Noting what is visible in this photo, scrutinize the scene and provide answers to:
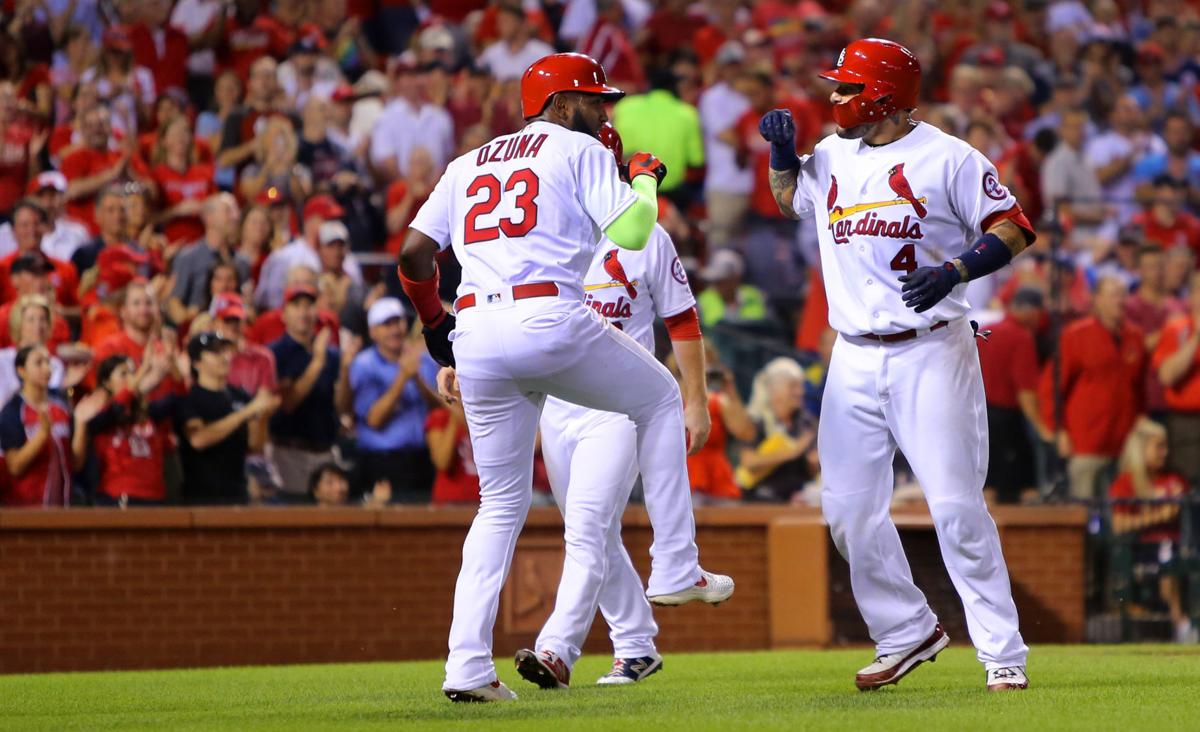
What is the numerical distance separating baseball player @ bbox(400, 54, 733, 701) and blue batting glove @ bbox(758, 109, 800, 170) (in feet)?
1.72

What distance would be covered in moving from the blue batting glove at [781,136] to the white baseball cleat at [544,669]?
2.18 metres

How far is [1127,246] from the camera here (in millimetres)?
14953

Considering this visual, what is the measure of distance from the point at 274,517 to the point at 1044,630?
4824mm

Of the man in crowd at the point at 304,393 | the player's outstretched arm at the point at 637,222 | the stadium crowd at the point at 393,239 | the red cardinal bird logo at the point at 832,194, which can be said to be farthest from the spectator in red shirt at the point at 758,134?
the player's outstretched arm at the point at 637,222

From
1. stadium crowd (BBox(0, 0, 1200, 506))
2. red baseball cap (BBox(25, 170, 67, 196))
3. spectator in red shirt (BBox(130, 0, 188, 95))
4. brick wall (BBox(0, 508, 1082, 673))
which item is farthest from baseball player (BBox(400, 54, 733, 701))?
spectator in red shirt (BBox(130, 0, 188, 95))

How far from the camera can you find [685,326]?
7.90 m

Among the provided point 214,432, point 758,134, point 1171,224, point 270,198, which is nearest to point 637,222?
point 214,432

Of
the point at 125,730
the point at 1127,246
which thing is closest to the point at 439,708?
the point at 125,730

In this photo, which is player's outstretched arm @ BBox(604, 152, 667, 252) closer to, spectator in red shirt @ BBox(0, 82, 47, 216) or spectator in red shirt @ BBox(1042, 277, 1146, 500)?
spectator in red shirt @ BBox(1042, 277, 1146, 500)

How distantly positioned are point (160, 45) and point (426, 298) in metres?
8.93

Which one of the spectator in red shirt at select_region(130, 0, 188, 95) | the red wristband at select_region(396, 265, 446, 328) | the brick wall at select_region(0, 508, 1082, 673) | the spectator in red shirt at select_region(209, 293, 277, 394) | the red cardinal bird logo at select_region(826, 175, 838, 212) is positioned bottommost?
the brick wall at select_region(0, 508, 1082, 673)

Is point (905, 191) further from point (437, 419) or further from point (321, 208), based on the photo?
point (321, 208)

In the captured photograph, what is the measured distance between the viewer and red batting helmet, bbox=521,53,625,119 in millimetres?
6898

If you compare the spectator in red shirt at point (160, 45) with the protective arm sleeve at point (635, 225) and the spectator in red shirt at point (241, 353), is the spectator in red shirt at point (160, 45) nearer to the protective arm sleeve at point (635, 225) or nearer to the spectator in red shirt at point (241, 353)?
the spectator in red shirt at point (241, 353)
